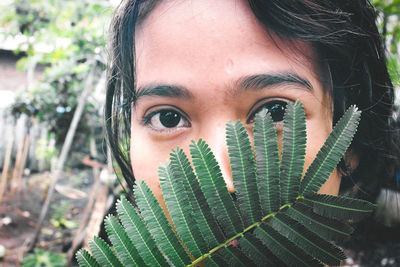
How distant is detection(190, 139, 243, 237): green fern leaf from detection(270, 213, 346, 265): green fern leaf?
0.09 m

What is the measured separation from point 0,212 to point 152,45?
22.9 ft

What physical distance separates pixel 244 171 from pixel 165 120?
2.00 ft

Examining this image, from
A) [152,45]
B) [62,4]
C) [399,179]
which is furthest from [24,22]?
[399,179]

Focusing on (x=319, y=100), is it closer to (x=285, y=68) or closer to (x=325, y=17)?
(x=285, y=68)

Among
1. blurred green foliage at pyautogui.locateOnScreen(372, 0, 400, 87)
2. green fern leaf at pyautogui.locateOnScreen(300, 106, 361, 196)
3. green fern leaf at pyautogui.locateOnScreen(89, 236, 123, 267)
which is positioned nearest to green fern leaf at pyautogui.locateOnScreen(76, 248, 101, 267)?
green fern leaf at pyautogui.locateOnScreen(89, 236, 123, 267)

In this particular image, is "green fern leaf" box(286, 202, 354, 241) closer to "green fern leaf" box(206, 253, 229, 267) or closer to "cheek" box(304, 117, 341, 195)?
"green fern leaf" box(206, 253, 229, 267)

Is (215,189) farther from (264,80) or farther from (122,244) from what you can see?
(264,80)

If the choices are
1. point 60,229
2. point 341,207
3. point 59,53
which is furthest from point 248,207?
point 60,229

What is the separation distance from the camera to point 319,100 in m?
1.04

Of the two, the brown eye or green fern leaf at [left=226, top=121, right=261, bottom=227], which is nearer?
green fern leaf at [left=226, top=121, right=261, bottom=227]

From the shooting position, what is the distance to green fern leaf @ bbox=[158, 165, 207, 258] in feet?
1.99

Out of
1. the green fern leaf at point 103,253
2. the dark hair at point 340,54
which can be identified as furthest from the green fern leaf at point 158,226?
the dark hair at point 340,54

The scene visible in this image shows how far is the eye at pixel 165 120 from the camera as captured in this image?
1.13 m

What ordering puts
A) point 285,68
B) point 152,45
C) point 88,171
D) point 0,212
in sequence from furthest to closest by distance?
point 88,171 < point 0,212 < point 152,45 < point 285,68
